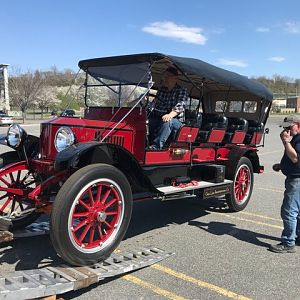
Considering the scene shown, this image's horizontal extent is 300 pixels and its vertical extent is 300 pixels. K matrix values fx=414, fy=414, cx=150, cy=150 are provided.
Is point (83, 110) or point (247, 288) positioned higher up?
point (83, 110)

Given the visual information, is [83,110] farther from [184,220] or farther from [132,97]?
[184,220]

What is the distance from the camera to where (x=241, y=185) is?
7336 millimetres

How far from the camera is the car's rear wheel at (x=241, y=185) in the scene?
6.94m

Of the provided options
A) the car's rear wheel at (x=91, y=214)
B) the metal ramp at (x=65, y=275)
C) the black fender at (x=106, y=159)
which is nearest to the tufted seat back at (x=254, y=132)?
the black fender at (x=106, y=159)

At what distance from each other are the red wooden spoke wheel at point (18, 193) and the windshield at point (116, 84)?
5.28ft

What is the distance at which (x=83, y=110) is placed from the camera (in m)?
6.52

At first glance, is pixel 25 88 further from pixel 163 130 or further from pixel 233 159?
pixel 163 130

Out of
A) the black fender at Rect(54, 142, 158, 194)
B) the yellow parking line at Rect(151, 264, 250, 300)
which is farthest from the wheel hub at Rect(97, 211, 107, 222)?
the yellow parking line at Rect(151, 264, 250, 300)

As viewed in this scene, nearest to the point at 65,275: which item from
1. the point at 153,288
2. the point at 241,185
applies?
the point at 153,288

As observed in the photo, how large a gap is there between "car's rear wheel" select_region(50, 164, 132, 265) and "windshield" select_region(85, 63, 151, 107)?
1.65 m

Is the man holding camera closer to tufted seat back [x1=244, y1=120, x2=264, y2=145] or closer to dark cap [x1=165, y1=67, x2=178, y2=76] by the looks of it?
dark cap [x1=165, y1=67, x2=178, y2=76]

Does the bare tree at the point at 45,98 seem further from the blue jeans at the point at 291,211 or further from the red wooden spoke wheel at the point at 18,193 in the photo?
the blue jeans at the point at 291,211

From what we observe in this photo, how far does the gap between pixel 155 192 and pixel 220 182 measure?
1621mm

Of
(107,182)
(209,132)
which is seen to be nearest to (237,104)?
(209,132)
